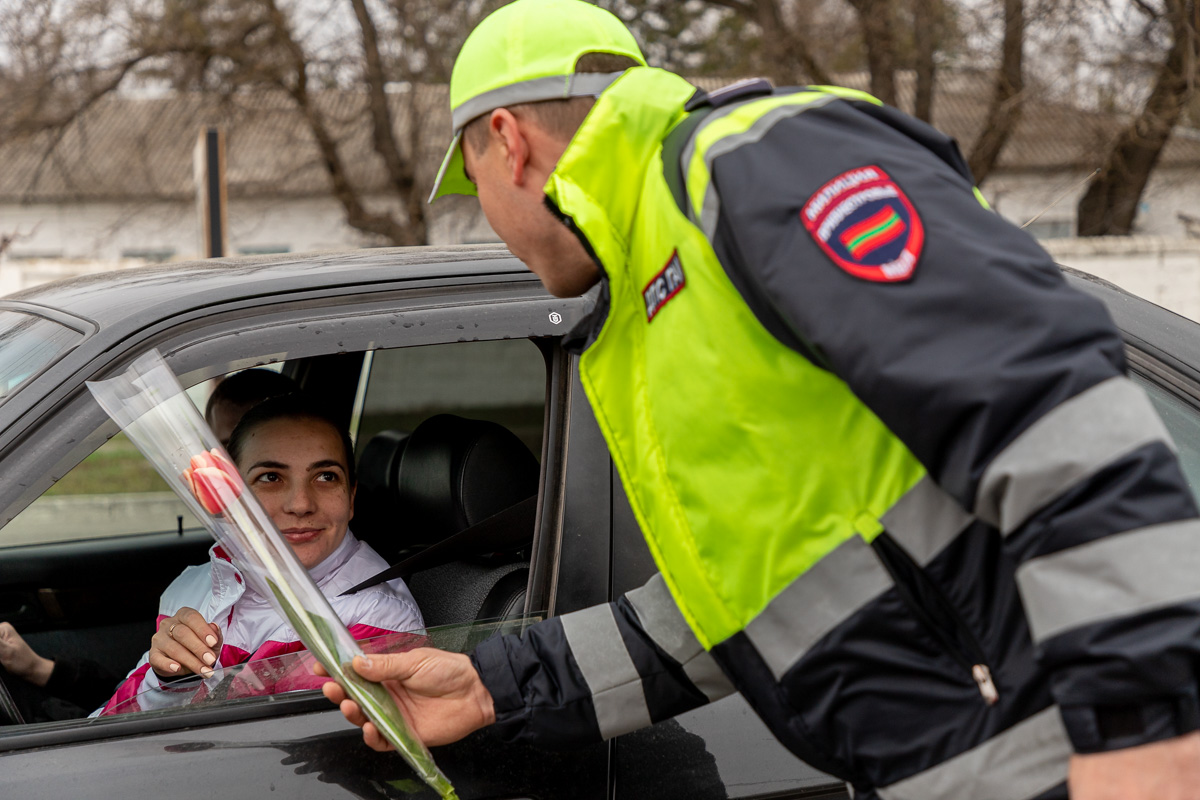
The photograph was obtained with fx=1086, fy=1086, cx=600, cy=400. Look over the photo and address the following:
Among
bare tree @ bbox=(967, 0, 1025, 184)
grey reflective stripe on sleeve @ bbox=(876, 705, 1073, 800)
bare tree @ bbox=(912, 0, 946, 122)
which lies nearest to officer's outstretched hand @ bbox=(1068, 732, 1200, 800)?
grey reflective stripe on sleeve @ bbox=(876, 705, 1073, 800)

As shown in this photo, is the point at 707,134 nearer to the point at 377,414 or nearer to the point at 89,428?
the point at 89,428

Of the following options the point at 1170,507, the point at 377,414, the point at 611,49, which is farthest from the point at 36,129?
the point at 1170,507

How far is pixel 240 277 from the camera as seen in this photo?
5.71 ft

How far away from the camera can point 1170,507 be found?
0.90 metres

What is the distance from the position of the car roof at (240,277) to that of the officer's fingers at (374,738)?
0.68 meters

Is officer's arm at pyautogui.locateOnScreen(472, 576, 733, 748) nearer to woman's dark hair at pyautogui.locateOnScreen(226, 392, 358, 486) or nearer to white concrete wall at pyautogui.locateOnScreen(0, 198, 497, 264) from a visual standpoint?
woman's dark hair at pyautogui.locateOnScreen(226, 392, 358, 486)

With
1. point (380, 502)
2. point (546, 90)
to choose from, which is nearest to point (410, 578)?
point (380, 502)

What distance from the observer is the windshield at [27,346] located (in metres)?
1.57

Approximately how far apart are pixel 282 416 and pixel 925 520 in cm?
146

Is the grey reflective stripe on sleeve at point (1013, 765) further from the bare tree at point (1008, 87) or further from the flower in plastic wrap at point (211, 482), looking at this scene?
the bare tree at point (1008, 87)

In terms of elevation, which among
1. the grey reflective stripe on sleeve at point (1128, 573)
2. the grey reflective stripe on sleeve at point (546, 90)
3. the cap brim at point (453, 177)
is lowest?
the grey reflective stripe on sleeve at point (1128, 573)

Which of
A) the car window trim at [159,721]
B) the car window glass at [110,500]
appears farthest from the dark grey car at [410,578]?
the car window glass at [110,500]

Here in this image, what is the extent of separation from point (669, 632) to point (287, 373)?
183 cm

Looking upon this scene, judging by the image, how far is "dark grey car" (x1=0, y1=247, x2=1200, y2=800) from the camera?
1.44 meters
